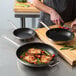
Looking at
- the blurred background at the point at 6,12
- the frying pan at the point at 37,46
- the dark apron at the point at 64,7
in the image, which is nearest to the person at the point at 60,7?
the dark apron at the point at 64,7

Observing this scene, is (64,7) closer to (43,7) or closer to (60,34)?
(43,7)

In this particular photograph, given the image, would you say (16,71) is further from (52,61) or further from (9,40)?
(9,40)

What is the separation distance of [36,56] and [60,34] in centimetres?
31

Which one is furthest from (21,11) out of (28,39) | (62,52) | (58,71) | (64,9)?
(58,71)

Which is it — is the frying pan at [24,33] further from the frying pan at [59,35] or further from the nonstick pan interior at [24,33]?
the frying pan at [59,35]

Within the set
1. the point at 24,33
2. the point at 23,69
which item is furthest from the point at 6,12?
the point at 23,69

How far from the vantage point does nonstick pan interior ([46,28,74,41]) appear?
115cm

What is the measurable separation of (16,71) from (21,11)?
3.56 feet

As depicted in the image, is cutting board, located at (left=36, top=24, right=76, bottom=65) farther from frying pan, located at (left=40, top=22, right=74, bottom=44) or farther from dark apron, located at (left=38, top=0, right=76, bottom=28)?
dark apron, located at (left=38, top=0, right=76, bottom=28)

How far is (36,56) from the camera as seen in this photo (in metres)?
0.97

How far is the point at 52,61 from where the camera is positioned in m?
0.91

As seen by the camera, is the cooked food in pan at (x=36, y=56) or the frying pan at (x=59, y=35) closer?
the cooked food in pan at (x=36, y=56)

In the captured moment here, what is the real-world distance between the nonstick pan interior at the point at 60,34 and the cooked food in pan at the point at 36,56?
0.16 meters

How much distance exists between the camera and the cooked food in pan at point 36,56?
920 mm
